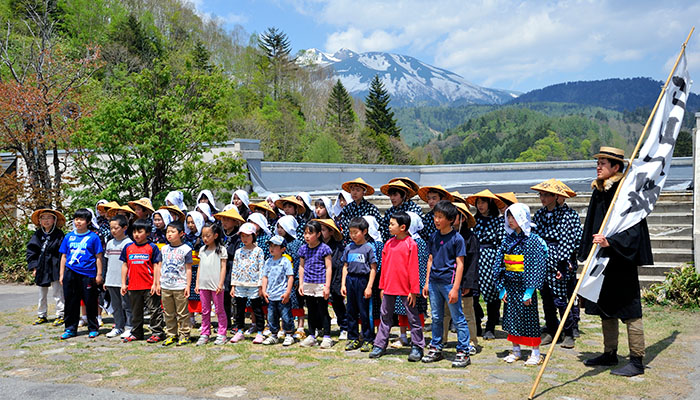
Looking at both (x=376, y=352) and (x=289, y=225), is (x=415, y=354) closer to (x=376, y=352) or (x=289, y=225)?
(x=376, y=352)

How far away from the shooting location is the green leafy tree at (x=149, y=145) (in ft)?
42.0

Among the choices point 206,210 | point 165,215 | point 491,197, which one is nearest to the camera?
point 491,197

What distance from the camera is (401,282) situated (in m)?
6.15

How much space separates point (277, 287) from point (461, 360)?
92.4 inches

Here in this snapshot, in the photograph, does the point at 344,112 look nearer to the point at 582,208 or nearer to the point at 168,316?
the point at 582,208

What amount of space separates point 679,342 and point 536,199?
6248 millimetres

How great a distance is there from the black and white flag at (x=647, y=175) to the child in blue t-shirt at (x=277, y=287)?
3280mm

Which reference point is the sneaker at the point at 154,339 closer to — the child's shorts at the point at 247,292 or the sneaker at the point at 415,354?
the child's shorts at the point at 247,292

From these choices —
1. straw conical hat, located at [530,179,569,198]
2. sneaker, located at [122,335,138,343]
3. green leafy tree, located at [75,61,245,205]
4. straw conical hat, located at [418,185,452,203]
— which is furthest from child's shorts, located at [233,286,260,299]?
green leafy tree, located at [75,61,245,205]

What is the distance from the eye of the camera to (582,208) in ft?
37.8

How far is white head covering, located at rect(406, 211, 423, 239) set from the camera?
6645mm

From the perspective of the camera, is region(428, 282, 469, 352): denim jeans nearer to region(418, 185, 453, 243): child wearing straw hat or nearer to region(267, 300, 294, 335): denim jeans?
region(418, 185, 453, 243): child wearing straw hat

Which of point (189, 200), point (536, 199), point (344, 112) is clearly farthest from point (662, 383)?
point (344, 112)

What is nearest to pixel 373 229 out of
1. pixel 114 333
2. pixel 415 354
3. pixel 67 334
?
pixel 415 354
